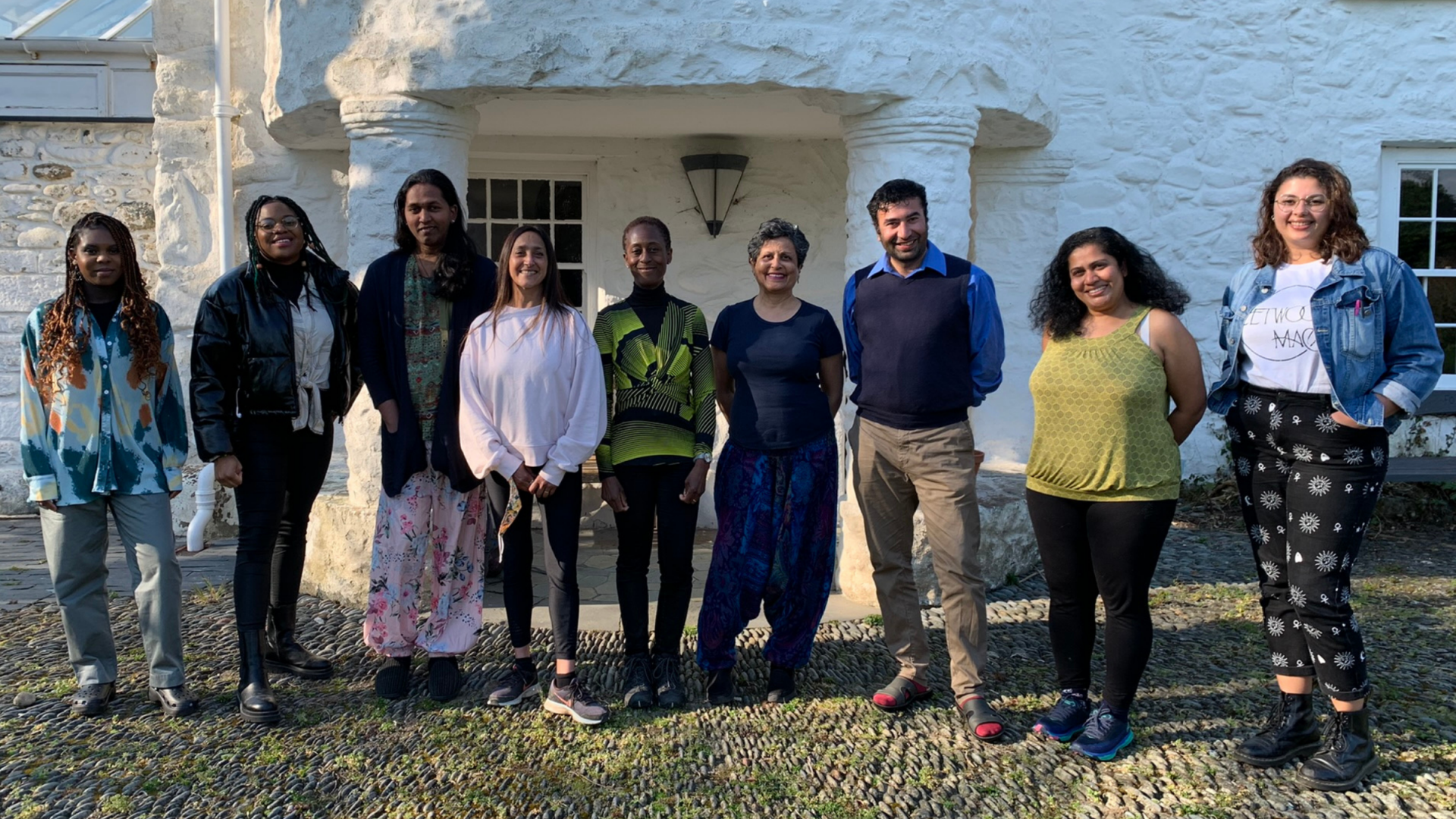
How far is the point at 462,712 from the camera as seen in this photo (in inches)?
139

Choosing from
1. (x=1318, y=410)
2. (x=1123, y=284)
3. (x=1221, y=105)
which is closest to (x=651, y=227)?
(x=1123, y=284)

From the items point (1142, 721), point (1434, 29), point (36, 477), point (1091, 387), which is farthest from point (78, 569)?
point (1434, 29)

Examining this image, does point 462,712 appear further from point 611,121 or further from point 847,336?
point 611,121

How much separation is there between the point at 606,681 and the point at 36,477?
192 centimetres

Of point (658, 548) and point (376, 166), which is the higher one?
point (376, 166)

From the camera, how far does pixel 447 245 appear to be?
3.59 meters

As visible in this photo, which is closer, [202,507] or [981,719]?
[981,719]

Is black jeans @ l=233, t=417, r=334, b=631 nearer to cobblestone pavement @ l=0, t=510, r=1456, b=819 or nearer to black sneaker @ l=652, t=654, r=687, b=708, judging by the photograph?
cobblestone pavement @ l=0, t=510, r=1456, b=819

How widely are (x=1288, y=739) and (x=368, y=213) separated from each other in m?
3.94

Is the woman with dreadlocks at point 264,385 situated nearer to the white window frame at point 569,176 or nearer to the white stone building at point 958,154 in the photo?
the white stone building at point 958,154

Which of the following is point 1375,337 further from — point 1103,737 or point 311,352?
point 311,352

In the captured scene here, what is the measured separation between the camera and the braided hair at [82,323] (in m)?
3.41

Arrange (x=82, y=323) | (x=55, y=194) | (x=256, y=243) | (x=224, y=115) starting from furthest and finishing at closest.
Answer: (x=55, y=194)
(x=224, y=115)
(x=256, y=243)
(x=82, y=323)

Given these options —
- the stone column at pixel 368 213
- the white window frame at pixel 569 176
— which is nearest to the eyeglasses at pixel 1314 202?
the stone column at pixel 368 213
